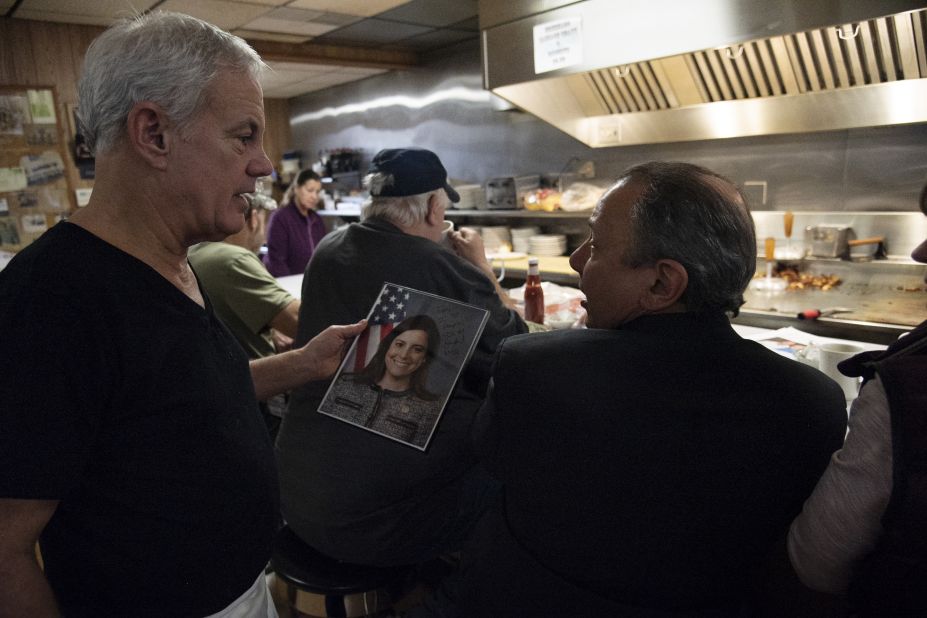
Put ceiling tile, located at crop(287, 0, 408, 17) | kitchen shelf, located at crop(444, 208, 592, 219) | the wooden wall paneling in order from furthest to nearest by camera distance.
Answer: the wooden wall paneling
kitchen shelf, located at crop(444, 208, 592, 219)
ceiling tile, located at crop(287, 0, 408, 17)

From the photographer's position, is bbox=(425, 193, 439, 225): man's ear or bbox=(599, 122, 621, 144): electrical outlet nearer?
bbox=(425, 193, 439, 225): man's ear

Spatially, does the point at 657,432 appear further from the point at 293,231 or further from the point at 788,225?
the point at 293,231

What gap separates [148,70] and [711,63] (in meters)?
3.17

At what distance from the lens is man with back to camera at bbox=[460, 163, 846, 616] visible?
97 cm

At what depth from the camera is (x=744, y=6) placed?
8.44ft

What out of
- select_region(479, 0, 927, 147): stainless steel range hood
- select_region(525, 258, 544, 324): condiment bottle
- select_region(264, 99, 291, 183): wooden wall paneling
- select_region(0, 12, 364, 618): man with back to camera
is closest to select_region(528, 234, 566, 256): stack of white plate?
select_region(479, 0, 927, 147): stainless steel range hood

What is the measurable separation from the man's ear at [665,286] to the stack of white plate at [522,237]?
380cm

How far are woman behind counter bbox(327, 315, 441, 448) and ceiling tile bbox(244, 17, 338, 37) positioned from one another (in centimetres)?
384

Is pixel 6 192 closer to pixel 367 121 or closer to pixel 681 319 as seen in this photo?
pixel 367 121

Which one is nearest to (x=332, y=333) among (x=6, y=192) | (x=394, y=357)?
(x=394, y=357)

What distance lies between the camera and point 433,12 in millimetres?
4434

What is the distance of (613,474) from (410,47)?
18.1 ft

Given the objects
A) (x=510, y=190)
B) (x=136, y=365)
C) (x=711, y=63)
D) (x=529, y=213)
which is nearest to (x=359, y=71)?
(x=510, y=190)

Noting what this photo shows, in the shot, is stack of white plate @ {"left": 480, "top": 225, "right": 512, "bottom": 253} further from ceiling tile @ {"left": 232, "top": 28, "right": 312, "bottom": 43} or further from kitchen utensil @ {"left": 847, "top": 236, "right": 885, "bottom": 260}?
kitchen utensil @ {"left": 847, "top": 236, "right": 885, "bottom": 260}
